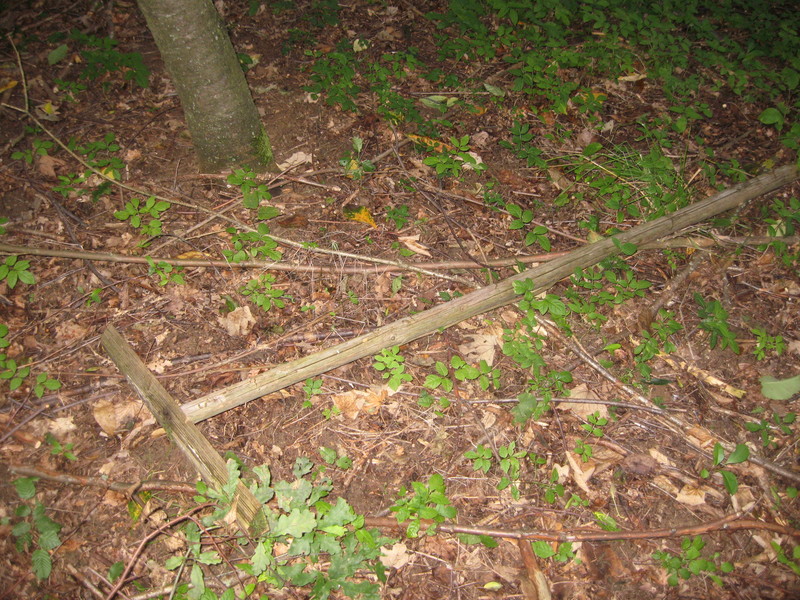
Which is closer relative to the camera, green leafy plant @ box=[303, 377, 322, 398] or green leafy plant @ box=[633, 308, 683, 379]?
green leafy plant @ box=[303, 377, 322, 398]

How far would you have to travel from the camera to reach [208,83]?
9.79 ft

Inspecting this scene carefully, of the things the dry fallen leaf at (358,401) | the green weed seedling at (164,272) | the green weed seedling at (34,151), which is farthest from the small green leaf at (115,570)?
the green weed seedling at (34,151)

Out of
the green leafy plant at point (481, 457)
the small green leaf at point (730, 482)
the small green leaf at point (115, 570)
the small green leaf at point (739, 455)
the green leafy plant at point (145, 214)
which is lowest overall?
the small green leaf at point (730, 482)

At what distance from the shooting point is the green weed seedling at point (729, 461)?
258cm

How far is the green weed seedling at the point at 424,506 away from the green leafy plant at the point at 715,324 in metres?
2.07

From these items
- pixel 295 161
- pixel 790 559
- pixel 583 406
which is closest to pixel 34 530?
pixel 295 161

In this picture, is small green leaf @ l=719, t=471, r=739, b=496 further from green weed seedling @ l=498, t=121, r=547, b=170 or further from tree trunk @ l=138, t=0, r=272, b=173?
tree trunk @ l=138, t=0, r=272, b=173

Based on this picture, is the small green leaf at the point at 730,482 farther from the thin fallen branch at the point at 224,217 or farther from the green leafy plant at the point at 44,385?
the green leafy plant at the point at 44,385

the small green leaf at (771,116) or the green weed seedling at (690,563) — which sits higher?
the small green leaf at (771,116)

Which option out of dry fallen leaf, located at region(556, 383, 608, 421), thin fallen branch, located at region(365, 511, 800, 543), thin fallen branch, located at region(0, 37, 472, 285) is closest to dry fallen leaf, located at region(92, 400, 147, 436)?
thin fallen branch, located at region(0, 37, 472, 285)

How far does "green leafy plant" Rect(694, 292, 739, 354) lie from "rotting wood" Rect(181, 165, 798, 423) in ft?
1.93

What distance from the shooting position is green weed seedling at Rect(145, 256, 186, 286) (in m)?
2.96

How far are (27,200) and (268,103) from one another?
6.11ft

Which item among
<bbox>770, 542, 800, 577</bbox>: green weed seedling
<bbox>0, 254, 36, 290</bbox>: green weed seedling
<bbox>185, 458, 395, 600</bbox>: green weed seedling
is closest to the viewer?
<bbox>185, 458, 395, 600</bbox>: green weed seedling
